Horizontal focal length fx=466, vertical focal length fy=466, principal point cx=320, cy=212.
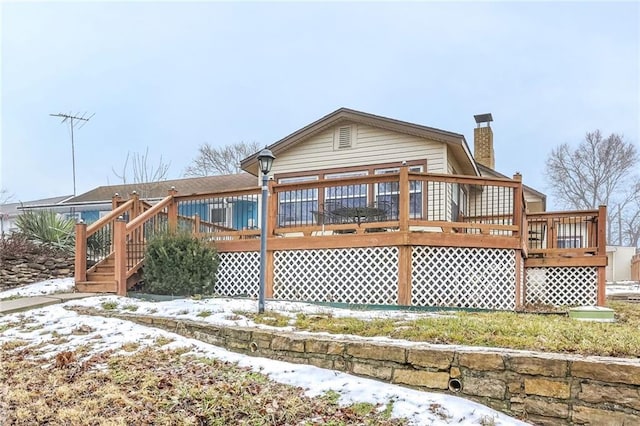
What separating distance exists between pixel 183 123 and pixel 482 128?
16522 mm

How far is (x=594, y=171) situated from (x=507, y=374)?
1283 inches

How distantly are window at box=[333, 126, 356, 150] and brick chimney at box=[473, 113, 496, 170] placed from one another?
6831 mm

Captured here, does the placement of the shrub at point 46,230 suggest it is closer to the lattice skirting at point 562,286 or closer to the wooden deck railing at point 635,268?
the lattice skirting at point 562,286

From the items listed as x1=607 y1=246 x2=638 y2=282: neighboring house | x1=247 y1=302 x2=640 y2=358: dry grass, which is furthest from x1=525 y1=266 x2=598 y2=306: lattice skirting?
x1=607 y1=246 x2=638 y2=282: neighboring house

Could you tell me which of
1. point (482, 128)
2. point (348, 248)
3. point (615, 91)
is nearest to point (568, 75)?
point (615, 91)

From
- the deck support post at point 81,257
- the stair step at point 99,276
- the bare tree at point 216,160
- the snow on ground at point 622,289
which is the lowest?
the snow on ground at point 622,289

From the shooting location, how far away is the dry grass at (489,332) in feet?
11.5

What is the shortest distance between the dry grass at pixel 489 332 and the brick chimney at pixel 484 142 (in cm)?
1114

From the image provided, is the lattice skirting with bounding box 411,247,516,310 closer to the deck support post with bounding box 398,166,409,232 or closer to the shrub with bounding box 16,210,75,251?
the deck support post with bounding box 398,166,409,232

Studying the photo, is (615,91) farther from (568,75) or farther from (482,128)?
(482,128)

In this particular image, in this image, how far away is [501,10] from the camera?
9422mm

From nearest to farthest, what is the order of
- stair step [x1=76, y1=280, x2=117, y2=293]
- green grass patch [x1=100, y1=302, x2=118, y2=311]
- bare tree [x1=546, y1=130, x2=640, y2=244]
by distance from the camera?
green grass patch [x1=100, y1=302, x2=118, y2=311]
stair step [x1=76, y1=280, x2=117, y2=293]
bare tree [x1=546, y1=130, x2=640, y2=244]

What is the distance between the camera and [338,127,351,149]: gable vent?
10.3 meters

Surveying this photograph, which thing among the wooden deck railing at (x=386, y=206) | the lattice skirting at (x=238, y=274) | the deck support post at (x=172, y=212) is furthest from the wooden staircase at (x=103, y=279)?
the wooden deck railing at (x=386, y=206)
